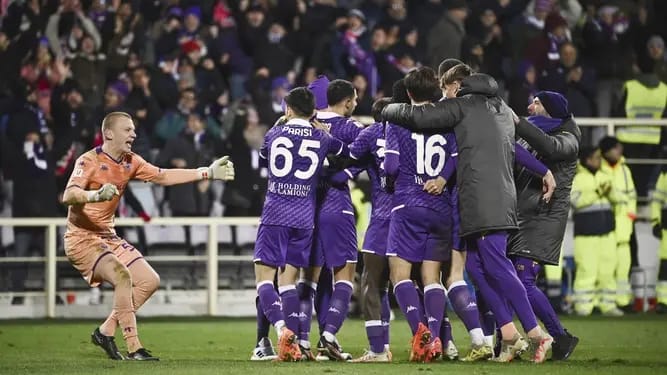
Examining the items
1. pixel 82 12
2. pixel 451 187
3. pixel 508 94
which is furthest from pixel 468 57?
pixel 451 187

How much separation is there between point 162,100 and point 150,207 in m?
1.79

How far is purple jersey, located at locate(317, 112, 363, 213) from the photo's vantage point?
11.8 m

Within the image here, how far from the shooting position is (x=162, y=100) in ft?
65.4

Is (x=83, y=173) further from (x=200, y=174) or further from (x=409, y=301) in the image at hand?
(x=409, y=301)

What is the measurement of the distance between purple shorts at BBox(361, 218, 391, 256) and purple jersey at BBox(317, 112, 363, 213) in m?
0.25

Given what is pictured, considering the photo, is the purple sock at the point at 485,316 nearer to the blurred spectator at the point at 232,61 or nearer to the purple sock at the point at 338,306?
the purple sock at the point at 338,306

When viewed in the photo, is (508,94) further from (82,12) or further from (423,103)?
(423,103)

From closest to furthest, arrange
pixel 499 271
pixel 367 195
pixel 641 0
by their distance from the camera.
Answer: pixel 499 271 → pixel 367 195 → pixel 641 0

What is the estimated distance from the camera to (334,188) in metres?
11.8

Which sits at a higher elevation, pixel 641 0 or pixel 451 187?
pixel 641 0

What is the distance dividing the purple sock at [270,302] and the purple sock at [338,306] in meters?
0.51

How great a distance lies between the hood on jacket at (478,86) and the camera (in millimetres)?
11102

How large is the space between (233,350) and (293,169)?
2311 millimetres

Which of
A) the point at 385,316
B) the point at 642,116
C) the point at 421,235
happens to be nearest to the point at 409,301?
the point at 421,235
